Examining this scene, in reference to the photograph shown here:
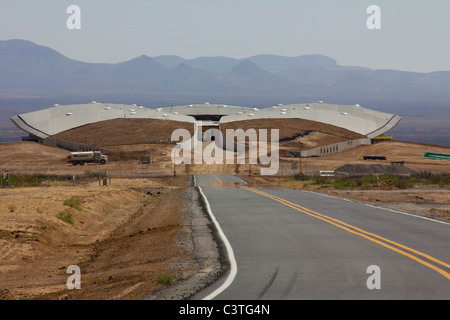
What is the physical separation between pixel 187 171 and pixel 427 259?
65008mm

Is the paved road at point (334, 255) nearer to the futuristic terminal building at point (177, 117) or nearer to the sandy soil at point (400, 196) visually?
the sandy soil at point (400, 196)

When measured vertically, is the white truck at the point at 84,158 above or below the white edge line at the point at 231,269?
below

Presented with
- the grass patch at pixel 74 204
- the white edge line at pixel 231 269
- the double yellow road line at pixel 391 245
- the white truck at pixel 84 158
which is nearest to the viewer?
the white edge line at pixel 231 269

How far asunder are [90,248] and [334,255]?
11.3m

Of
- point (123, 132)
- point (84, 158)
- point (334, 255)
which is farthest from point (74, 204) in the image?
point (123, 132)

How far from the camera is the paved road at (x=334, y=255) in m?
11.6

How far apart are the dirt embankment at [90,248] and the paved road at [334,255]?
1566 mm

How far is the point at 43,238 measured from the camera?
24578mm

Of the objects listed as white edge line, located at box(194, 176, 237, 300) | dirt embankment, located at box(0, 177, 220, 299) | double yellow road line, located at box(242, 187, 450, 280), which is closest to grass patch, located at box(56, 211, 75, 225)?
dirt embankment, located at box(0, 177, 220, 299)

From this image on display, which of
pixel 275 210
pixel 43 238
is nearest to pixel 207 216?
pixel 275 210

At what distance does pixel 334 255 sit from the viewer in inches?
607

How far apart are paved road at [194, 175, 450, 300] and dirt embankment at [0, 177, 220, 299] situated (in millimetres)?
1566

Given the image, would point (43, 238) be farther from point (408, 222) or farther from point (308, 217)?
point (408, 222)

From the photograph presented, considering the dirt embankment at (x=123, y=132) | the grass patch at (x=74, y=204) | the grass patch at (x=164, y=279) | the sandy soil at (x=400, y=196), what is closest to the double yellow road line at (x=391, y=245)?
the grass patch at (x=164, y=279)
